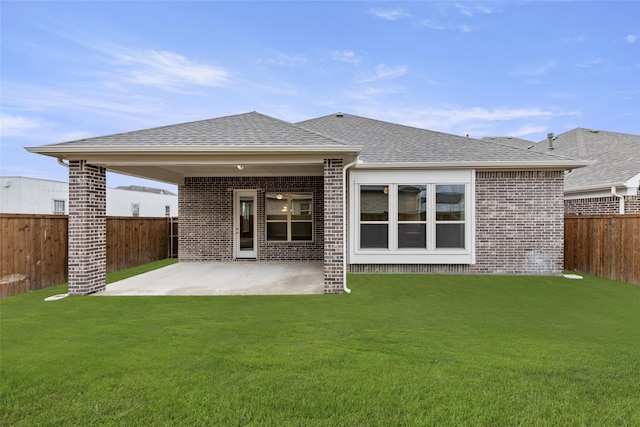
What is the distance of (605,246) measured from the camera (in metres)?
8.58

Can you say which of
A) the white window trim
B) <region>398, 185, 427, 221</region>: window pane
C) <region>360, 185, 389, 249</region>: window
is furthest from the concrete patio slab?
<region>398, 185, 427, 221</region>: window pane

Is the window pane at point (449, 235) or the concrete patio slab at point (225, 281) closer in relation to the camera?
the concrete patio slab at point (225, 281)

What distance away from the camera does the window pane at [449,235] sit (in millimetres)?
8938

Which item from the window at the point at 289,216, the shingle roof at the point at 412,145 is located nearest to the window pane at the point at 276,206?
the window at the point at 289,216

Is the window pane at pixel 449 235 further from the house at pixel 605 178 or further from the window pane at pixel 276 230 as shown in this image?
the window pane at pixel 276 230

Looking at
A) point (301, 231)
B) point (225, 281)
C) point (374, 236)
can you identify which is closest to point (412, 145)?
point (374, 236)

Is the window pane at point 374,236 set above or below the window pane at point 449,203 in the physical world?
below

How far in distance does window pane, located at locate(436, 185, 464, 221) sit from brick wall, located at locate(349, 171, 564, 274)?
463mm

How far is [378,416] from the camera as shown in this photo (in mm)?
2496

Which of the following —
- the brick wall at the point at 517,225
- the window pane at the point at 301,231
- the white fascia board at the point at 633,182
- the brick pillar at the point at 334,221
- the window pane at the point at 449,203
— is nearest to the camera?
the brick pillar at the point at 334,221

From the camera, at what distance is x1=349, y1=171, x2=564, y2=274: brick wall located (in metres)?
8.78

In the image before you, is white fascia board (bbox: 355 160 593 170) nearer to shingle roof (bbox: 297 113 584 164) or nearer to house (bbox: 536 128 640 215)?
shingle roof (bbox: 297 113 584 164)

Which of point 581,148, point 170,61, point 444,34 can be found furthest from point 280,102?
point 581,148

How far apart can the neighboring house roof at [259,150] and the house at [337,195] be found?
29 millimetres
